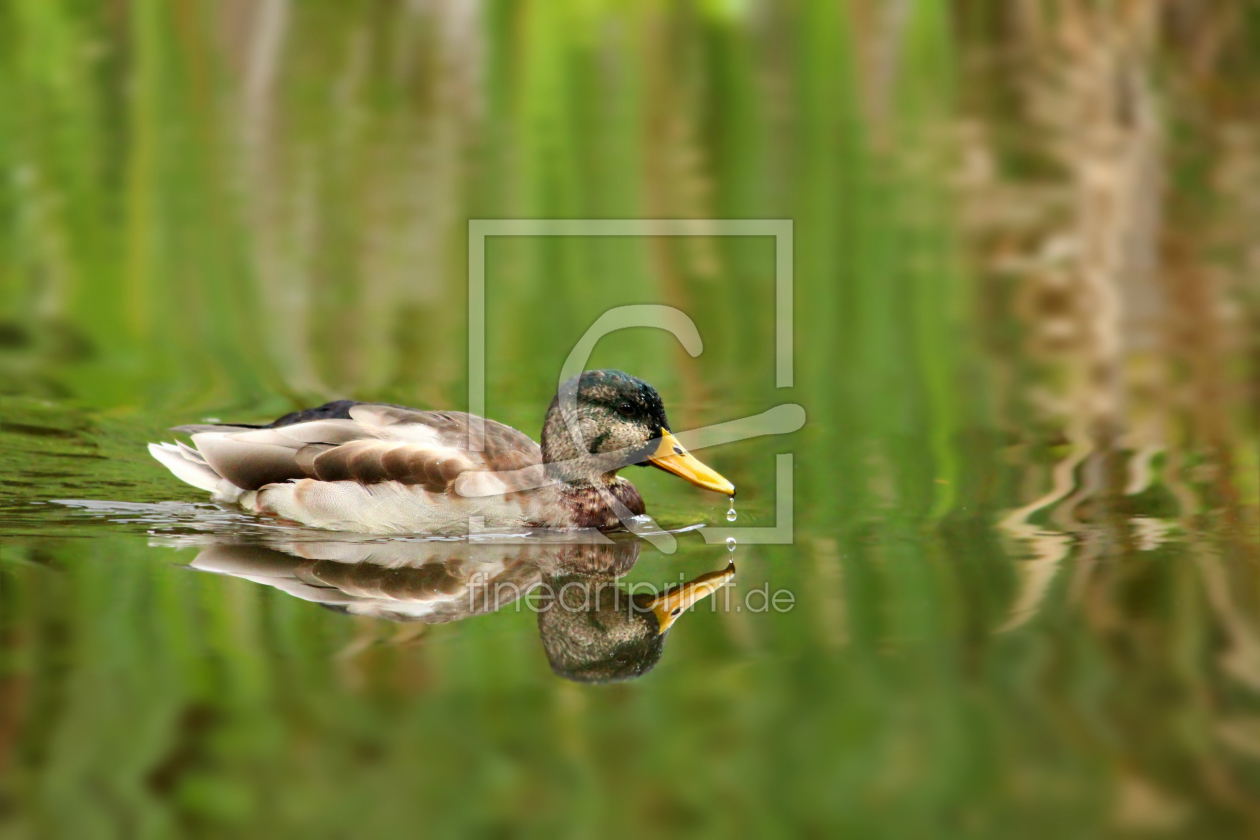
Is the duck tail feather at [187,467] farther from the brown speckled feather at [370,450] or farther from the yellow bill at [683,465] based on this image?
the yellow bill at [683,465]

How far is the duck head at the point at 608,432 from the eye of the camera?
5.87 m

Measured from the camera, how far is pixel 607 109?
1204cm

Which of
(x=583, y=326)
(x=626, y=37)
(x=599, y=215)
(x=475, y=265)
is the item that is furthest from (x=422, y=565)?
(x=626, y=37)

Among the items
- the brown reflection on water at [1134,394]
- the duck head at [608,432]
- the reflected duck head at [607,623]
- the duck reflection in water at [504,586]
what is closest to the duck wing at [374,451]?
the duck head at [608,432]

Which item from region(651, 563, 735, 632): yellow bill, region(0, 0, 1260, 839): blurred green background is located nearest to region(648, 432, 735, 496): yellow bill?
region(0, 0, 1260, 839): blurred green background

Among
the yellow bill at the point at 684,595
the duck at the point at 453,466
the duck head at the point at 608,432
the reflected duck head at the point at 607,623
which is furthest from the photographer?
the duck head at the point at 608,432

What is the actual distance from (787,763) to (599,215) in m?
6.15

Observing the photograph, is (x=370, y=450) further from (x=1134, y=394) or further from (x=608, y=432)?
(x=1134, y=394)

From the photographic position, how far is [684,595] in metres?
4.88

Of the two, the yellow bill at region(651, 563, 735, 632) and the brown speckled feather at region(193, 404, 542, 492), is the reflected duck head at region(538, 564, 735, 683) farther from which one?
the brown speckled feather at region(193, 404, 542, 492)

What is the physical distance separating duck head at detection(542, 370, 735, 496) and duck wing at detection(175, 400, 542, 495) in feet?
0.53

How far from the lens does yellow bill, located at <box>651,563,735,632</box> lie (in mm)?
4672

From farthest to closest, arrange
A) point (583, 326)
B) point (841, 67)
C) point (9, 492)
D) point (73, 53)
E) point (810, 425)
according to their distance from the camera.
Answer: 1. point (841, 67)
2. point (73, 53)
3. point (583, 326)
4. point (810, 425)
5. point (9, 492)

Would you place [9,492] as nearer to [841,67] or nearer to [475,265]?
[475,265]
